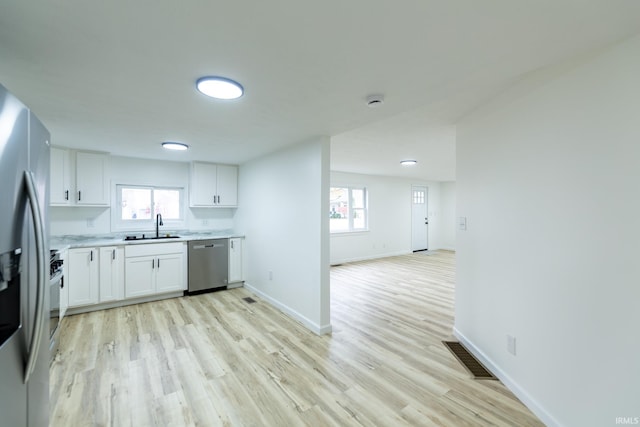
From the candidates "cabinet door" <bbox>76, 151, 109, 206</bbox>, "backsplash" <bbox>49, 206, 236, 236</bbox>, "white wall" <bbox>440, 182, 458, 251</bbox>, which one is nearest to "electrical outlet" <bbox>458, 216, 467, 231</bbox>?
"backsplash" <bbox>49, 206, 236, 236</bbox>

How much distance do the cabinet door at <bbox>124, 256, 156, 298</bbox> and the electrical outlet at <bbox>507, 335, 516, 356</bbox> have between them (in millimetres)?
4391

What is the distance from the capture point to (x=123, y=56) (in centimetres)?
148

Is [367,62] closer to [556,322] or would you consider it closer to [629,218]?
[629,218]

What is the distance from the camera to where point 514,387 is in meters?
1.98

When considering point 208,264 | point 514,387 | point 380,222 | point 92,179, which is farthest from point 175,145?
point 380,222

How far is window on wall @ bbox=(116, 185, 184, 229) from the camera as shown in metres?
4.39

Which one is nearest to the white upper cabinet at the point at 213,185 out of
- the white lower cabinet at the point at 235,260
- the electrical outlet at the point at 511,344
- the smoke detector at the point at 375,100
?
the white lower cabinet at the point at 235,260

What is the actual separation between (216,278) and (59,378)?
2387 millimetres

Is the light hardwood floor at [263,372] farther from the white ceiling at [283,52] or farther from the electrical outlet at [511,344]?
the white ceiling at [283,52]

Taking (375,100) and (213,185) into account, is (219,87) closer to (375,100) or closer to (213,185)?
(375,100)

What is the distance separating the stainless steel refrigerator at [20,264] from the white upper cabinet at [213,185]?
359 centimetres

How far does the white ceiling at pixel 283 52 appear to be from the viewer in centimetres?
114

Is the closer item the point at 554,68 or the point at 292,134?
the point at 554,68

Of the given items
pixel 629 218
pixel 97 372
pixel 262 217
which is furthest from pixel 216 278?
pixel 629 218
